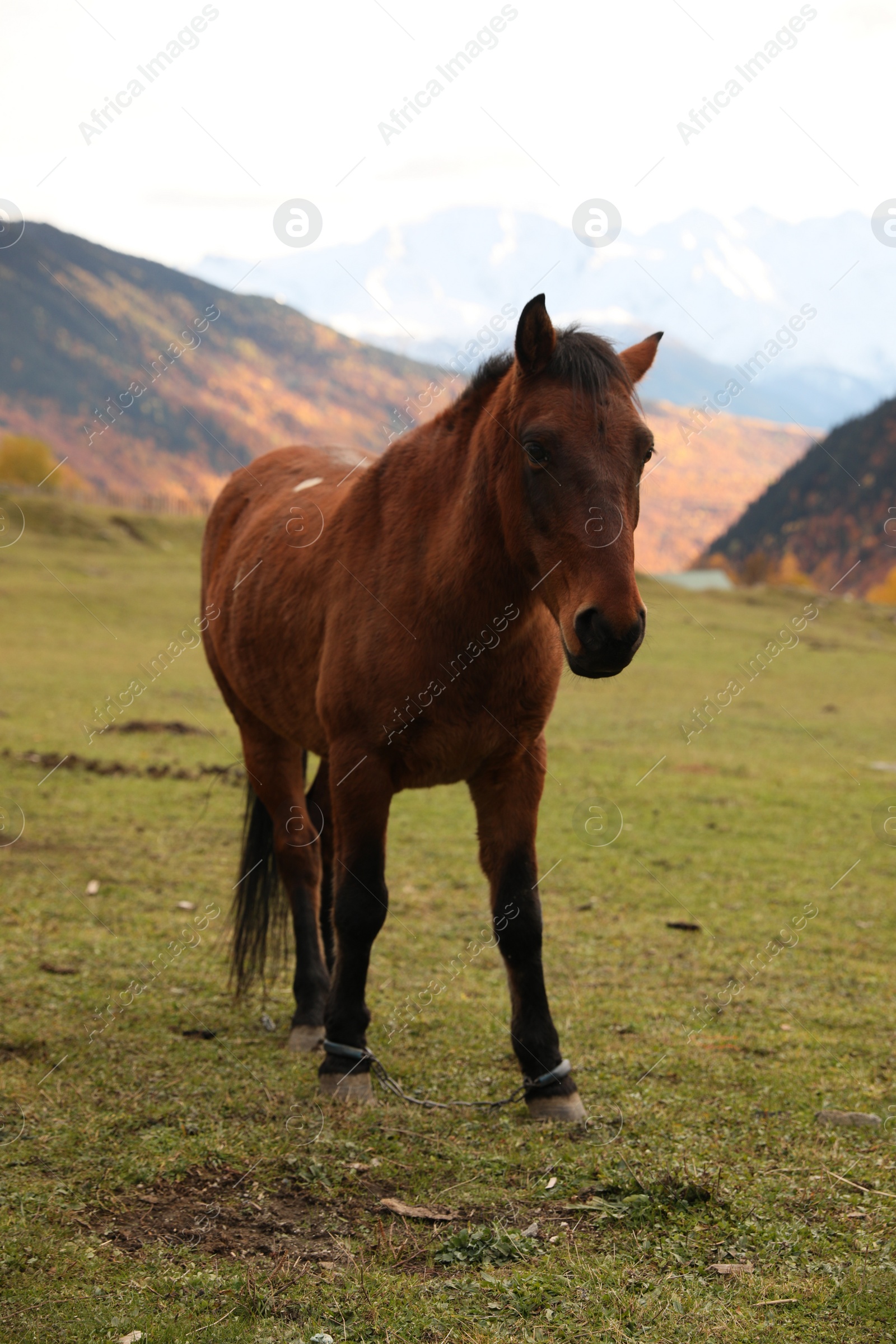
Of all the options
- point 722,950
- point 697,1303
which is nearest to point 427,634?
point 697,1303

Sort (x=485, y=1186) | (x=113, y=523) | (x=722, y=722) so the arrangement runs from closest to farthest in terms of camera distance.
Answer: (x=485, y=1186) → (x=722, y=722) → (x=113, y=523)

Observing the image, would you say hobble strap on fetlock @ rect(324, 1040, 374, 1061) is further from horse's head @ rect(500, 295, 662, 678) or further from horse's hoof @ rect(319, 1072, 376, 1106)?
horse's head @ rect(500, 295, 662, 678)

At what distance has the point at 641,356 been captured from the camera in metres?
4.50

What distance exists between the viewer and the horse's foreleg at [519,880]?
15.7 ft

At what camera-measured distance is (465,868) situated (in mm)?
9766

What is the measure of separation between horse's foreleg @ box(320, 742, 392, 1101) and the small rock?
1.99 meters

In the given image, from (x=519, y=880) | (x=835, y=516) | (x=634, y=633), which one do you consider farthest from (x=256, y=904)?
(x=835, y=516)

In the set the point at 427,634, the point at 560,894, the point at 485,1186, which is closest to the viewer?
the point at 485,1186

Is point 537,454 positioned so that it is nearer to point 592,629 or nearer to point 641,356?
point 592,629

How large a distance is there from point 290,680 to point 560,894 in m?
4.38

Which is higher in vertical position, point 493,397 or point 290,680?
point 493,397

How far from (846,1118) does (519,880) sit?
1.72 metres

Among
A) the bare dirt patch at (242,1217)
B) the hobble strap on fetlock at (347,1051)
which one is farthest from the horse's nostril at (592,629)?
the hobble strap on fetlock at (347,1051)

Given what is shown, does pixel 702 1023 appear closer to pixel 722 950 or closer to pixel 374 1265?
pixel 722 950
